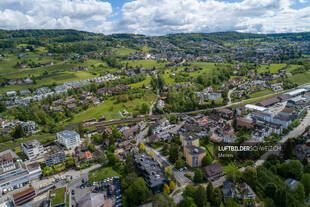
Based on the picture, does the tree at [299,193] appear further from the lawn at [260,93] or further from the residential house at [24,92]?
the residential house at [24,92]

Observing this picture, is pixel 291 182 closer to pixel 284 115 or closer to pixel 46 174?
pixel 284 115

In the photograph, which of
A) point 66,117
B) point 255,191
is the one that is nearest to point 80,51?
point 66,117

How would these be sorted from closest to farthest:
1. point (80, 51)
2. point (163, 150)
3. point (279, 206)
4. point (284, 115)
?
1. point (279, 206)
2. point (163, 150)
3. point (284, 115)
4. point (80, 51)

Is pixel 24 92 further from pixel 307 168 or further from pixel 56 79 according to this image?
pixel 307 168

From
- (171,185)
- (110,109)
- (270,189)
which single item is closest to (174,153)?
(171,185)

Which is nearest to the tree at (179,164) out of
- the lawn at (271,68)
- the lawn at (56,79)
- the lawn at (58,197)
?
the lawn at (58,197)

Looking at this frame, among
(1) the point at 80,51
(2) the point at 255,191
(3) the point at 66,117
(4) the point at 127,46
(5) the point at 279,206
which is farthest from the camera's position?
(4) the point at 127,46
